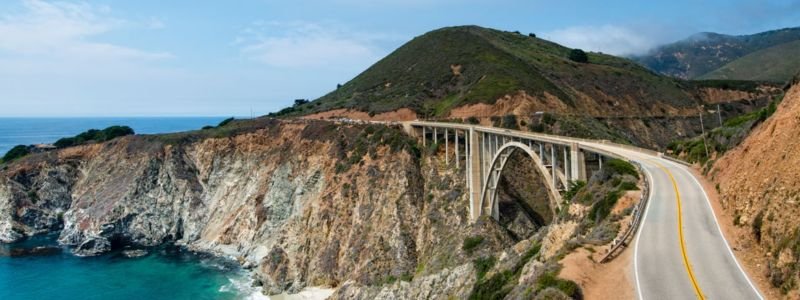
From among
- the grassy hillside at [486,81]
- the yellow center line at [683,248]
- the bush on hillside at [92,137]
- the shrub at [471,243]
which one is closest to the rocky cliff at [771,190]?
the yellow center line at [683,248]

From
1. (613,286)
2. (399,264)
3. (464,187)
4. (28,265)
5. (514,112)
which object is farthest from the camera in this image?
(514,112)

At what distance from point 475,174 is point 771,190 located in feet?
108

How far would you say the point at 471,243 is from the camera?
4912 centimetres

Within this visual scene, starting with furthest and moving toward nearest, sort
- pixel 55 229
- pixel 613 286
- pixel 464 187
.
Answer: pixel 55 229, pixel 464 187, pixel 613 286

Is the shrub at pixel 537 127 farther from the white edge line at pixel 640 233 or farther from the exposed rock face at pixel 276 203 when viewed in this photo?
the white edge line at pixel 640 233

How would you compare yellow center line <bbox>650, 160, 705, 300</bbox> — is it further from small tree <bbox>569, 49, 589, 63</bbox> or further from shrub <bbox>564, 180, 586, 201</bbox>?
small tree <bbox>569, 49, 589, 63</bbox>

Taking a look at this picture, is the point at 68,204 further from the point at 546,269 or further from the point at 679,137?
the point at 679,137

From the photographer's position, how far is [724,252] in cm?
2000

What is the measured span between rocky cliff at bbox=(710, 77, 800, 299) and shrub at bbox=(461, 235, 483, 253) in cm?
2383

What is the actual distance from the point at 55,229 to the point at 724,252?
315 ft

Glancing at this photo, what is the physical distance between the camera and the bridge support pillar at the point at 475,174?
2108 inches

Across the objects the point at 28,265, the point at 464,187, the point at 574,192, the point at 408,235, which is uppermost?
the point at 574,192

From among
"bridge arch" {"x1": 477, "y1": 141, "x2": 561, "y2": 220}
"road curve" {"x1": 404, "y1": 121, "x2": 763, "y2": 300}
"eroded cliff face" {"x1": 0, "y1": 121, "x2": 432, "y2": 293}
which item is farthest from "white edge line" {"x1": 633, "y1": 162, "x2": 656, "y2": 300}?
"eroded cliff face" {"x1": 0, "y1": 121, "x2": 432, "y2": 293}

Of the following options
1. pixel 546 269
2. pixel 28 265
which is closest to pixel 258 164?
pixel 28 265
